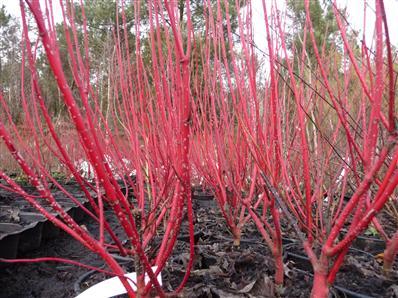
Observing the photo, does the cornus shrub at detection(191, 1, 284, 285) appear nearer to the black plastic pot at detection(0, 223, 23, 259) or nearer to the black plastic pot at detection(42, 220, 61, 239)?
the black plastic pot at detection(0, 223, 23, 259)

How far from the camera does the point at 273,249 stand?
4.49ft

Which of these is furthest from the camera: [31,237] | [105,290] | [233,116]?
[31,237]

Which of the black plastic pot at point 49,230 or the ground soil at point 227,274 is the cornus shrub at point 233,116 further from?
the black plastic pot at point 49,230

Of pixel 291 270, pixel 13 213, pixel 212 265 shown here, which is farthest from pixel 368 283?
pixel 13 213

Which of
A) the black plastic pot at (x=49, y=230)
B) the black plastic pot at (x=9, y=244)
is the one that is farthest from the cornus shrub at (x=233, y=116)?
the black plastic pot at (x=49, y=230)

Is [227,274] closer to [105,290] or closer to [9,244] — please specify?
[105,290]

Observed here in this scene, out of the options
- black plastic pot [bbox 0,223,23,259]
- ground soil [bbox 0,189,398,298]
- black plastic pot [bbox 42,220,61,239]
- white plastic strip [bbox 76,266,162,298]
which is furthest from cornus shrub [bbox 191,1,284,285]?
black plastic pot [bbox 42,220,61,239]

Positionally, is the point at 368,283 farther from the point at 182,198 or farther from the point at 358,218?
the point at 182,198

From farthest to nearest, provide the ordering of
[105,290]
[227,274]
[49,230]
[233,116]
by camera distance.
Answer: [49,230]
[233,116]
[227,274]
[105,290]

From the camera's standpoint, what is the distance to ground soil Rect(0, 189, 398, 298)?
1340 mm

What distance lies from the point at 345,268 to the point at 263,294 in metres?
0.56

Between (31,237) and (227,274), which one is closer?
(227,274)

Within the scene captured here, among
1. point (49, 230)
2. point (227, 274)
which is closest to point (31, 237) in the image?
point (49, 230)

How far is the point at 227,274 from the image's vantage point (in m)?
1.49
